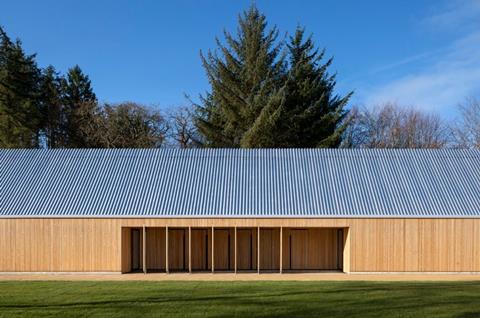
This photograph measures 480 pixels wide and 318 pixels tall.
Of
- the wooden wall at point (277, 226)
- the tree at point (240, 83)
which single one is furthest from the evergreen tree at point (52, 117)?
the wooden wall at point (277, 226)

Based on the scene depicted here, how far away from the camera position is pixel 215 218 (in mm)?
19250

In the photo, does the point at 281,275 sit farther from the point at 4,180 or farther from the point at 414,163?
the point at 4,180

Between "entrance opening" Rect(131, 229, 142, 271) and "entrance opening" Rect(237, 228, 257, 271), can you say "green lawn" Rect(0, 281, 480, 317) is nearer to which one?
"entrance opening" Rect(131, 229, 142, 271)

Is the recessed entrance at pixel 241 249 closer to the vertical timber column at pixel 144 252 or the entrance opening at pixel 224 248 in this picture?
the entrance opening at pixel 224 248

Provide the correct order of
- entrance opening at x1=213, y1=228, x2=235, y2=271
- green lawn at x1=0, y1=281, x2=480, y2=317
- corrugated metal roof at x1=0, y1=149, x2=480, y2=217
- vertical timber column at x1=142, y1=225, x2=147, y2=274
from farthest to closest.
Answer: entrance opening at x1=213, y1=228, x2=235, y2=271, corrugated metal roof at x1=0, y1=149, x2=480, y2=217, vertical timber column at x1=142, y1=225, x2=147, y2=274, green lawn at x1=0, y1=281, x2=480, y2=317

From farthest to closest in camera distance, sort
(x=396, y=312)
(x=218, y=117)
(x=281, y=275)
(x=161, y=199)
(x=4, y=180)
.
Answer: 1. (x=218, y=117)
2. (x=4, y=180)
3. (x=161, y=199)
4. (x=281, y=275)
5. (x=396, y=312)

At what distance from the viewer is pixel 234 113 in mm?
33094

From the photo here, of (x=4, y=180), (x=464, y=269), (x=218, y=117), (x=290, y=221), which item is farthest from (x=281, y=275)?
(x=218, y=117)

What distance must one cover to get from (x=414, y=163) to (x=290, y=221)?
6.63 metres

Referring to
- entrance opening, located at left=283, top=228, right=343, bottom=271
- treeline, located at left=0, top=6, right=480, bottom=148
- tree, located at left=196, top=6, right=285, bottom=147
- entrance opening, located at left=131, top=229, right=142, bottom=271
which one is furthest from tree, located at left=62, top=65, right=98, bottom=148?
entrance opening, located at left=283, top=228, right=343, bottom=271

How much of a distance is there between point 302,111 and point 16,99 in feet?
66.8

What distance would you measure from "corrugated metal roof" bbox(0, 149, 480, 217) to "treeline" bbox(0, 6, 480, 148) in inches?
370

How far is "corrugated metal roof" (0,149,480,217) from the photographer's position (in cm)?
1947

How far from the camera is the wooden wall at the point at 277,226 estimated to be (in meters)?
19.0
